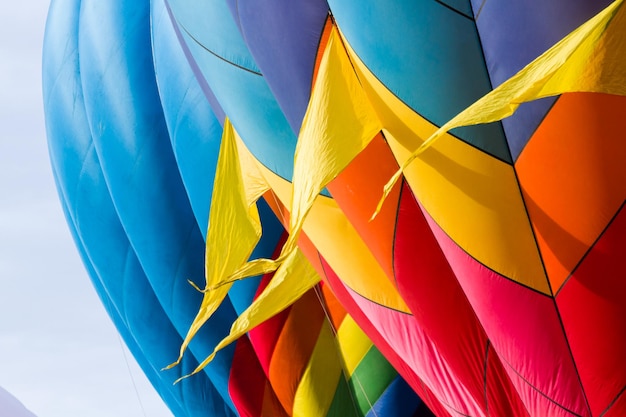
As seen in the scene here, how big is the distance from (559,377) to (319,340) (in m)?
2.30

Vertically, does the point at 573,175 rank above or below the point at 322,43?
below

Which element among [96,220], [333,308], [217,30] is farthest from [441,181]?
[96,220]

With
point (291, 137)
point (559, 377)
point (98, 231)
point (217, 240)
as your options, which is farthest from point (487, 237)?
point (98, 231)

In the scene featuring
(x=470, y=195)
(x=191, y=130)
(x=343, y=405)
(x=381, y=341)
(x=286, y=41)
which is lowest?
(x=343, y=405)

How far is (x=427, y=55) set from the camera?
327cm

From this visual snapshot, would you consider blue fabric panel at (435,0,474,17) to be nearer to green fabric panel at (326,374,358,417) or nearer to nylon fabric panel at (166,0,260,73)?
nylon fabric panel at (166,0,260,73)

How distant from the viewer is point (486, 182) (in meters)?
3.34

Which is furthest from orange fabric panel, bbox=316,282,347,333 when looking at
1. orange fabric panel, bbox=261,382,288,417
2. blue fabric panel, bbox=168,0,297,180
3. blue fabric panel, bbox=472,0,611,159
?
blue fabric panel, bbox=472,0,611,159

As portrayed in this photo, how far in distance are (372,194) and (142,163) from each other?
2.43m

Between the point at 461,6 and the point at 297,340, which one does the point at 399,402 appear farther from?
the point at 461,6

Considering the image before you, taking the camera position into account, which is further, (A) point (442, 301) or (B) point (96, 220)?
(B) point (96, 220)

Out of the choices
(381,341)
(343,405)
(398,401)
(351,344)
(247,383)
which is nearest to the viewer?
(381,341)

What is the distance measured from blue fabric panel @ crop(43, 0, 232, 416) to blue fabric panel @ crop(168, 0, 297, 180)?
2330 millimetres

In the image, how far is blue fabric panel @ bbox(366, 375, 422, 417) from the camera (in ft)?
17.4
